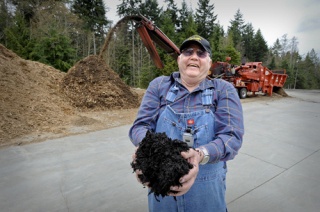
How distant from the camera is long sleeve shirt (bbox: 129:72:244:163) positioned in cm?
128

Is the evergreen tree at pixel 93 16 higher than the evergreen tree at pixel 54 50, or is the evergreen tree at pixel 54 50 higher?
the evergreen tree at pixel 93 16

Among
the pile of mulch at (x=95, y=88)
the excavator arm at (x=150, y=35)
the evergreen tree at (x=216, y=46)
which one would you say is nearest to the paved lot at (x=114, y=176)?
the pile of mulch at (x=95, y=88)

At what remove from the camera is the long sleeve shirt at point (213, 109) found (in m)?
1.28

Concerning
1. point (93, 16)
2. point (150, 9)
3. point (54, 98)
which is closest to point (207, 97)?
point (54, 98)

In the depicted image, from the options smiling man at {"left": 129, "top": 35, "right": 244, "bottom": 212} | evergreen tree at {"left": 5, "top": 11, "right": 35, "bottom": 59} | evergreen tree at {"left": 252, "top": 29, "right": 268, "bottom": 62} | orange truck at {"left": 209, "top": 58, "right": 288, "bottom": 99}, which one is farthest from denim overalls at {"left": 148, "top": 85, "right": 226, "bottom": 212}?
evergreen tree at {"left": 252, "top": 29, "right": 268, "bottom": 62}

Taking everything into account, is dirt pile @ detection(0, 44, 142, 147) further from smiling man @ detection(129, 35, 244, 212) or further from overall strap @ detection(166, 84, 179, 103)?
overall strap @ detection(166, 84, 179, 103)

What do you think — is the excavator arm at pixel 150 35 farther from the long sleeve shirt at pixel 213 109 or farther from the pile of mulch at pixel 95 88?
the long sleeve shirt at pixel 213 109

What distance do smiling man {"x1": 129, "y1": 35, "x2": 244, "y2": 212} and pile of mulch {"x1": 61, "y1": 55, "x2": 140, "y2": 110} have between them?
21.2 ft

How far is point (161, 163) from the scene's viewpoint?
1.13 meters

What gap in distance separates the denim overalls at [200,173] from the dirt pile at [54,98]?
13.9ft

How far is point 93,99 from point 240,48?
41.3 m

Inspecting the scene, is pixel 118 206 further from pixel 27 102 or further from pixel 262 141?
pixel 27 102

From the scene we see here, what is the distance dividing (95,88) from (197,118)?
733 centimetres

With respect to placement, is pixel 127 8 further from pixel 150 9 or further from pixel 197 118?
pixel 197 118
